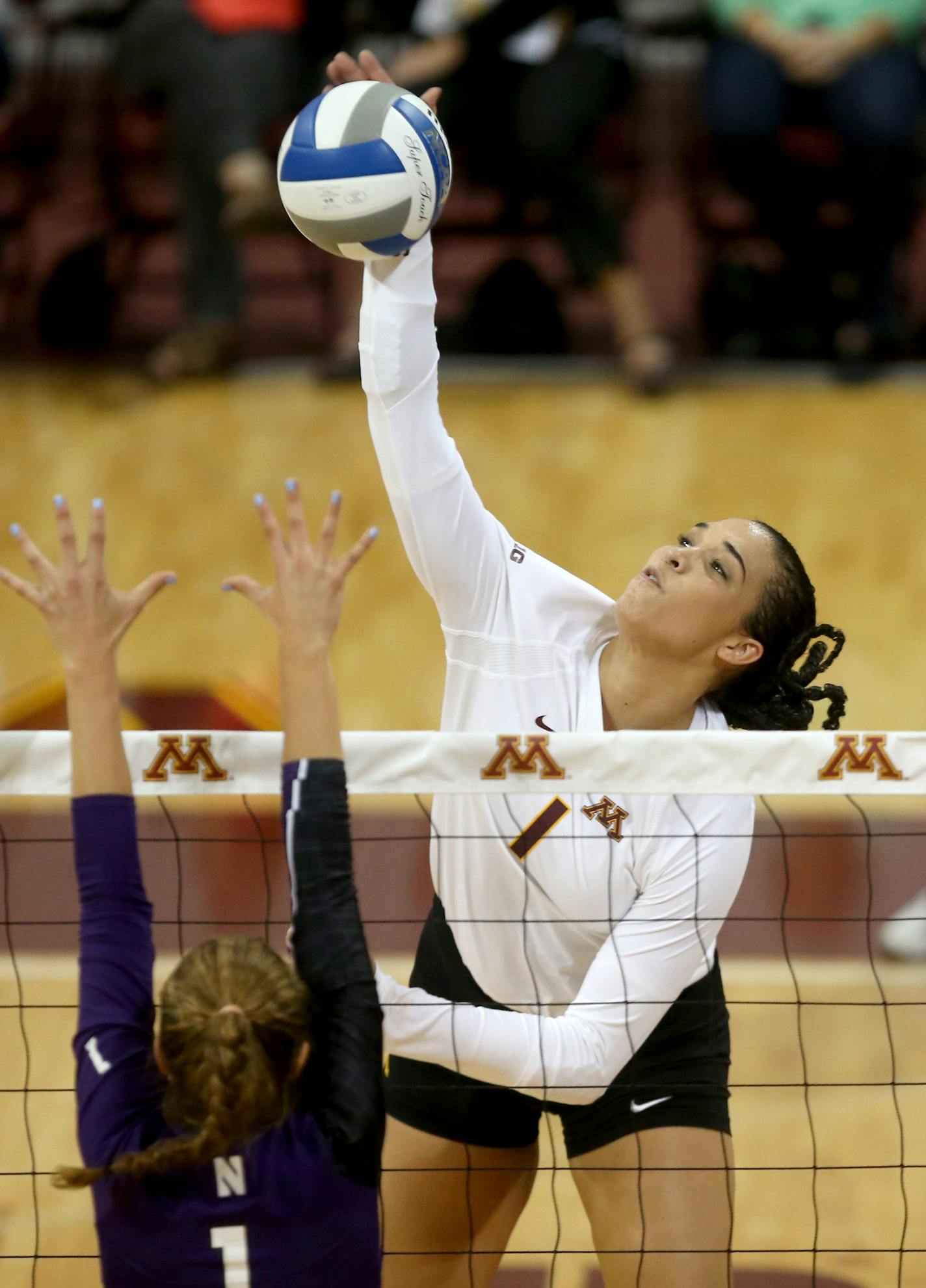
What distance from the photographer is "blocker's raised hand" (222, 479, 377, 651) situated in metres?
2.10

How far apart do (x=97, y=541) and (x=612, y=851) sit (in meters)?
1.00

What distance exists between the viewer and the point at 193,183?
23.0 feet

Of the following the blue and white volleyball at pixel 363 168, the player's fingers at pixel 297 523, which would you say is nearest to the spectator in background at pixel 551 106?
the blue and white volleyball at pixel 363 168

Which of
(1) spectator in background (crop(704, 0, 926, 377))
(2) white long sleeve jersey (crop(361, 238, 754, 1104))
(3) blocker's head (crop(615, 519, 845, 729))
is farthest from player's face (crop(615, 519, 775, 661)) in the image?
(1) spectator in background (crop(704, 0, 926, 377))

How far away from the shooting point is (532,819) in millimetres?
2688

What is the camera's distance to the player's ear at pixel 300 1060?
198 cm

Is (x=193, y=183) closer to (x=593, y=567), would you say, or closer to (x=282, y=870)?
(x=593, y=567)

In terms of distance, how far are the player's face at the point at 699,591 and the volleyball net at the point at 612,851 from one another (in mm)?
241

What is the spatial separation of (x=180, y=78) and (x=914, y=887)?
176 inches

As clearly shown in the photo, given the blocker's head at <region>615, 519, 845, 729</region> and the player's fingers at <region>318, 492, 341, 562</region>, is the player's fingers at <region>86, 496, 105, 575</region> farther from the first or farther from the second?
the blocker's head at <region>615, 519, 845, 729</region>

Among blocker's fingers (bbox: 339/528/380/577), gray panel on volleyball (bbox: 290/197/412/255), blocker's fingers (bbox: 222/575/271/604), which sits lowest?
blocker's fingers (bbox: 222/575/271/604)

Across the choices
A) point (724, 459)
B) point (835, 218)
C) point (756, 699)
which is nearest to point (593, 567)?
point (724, 459)

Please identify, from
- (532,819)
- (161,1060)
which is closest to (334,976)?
(161,1060)

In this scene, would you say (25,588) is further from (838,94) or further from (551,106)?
(838,94)
